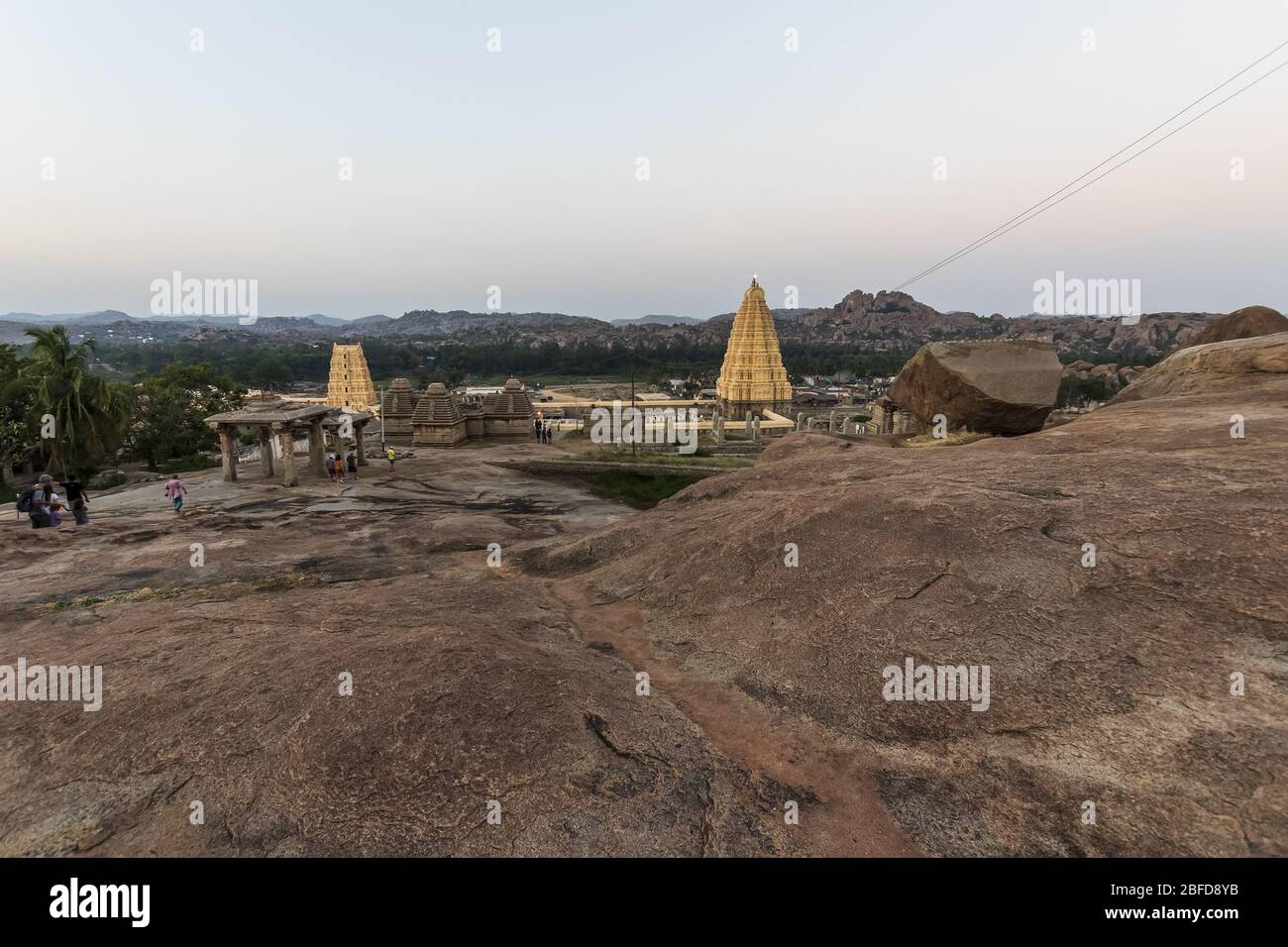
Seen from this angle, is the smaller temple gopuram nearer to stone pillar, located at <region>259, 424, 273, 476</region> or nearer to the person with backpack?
stone pillar, located at <region>259, 424, 273, 476</region>

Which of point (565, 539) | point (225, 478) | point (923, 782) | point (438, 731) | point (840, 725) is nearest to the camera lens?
point (923, 782)

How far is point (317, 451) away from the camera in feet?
76.2

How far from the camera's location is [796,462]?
531 inches

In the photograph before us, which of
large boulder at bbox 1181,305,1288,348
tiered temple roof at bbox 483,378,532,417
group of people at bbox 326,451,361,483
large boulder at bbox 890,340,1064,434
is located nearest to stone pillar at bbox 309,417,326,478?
group of people at bbox 326,451,361,483

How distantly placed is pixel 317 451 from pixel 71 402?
32.5ft

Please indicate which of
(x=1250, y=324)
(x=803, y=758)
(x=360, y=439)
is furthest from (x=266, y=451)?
(x=1250, y=324)

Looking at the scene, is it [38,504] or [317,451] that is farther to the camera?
[317,451]

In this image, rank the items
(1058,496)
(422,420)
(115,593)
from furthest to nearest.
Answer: (422,420) → (115,593) → (1058,496)

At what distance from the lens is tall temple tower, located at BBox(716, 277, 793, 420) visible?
4562 cm

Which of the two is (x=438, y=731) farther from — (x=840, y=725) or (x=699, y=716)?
(x=840, y=725)

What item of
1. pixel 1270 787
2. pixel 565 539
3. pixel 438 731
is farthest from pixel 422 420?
pixel 1270 787

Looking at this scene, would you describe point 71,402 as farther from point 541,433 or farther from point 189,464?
point 541,433
